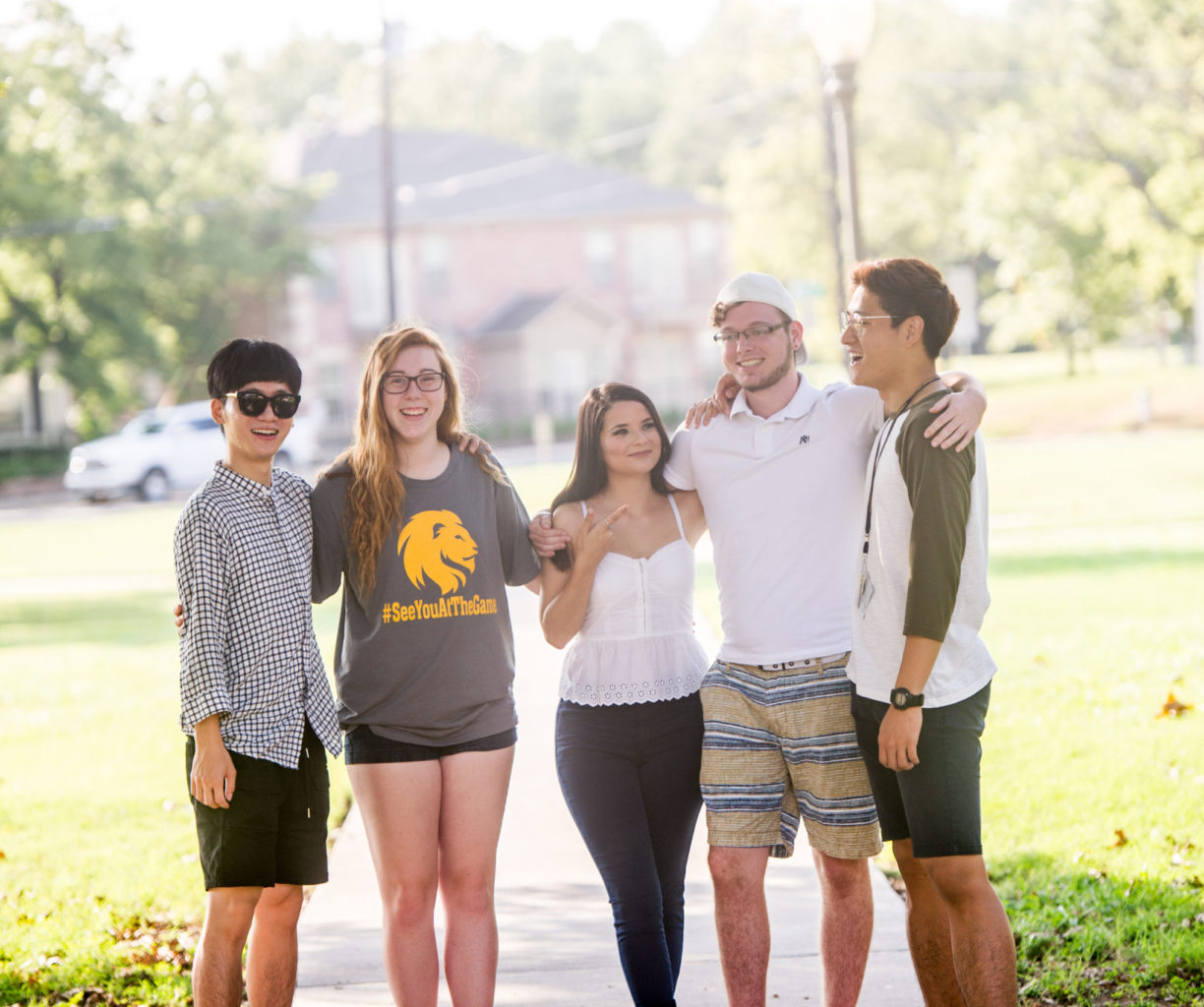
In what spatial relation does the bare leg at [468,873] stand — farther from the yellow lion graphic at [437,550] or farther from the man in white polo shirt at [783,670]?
the man in white polo shirt at [783,670]

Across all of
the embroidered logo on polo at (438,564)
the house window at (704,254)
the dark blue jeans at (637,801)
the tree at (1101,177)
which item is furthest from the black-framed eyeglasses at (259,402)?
the house window at (704,254)

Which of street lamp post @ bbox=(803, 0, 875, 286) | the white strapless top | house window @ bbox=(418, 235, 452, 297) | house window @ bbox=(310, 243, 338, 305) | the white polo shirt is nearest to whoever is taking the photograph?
the white polo shirt

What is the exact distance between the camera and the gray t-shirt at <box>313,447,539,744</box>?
3.83m

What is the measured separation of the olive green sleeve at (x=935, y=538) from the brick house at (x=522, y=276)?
39.2 metres

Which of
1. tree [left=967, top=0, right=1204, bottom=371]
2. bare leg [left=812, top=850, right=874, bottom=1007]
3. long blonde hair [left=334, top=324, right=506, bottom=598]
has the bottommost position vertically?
bare leg [left=812, top=850, right=874, bottom=1007]

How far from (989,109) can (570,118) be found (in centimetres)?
3391

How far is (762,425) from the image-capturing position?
413cm

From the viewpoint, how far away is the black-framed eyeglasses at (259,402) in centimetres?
382

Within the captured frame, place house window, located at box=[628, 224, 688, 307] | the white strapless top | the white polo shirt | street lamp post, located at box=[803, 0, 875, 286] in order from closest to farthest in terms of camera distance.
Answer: the white polo shirt, the white strapless top, street lamp post, located at box=[803, 0, 875, 286], house window, located at box=[628, 224, 688, 307]

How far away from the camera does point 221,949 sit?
3.62 metres

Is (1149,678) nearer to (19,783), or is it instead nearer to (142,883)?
(142,883)

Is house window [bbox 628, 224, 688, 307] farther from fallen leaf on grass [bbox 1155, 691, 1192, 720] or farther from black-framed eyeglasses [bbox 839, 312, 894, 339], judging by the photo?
black-framed eyeglasses [bbox 839, 312, 894, 339]

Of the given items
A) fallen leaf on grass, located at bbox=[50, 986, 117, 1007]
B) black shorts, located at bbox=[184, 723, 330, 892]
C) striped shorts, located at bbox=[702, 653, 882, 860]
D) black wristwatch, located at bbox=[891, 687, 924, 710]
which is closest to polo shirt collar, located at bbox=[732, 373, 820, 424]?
striped shorts, located at bbox=[702, 653, 882, 860]

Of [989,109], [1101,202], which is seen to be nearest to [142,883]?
[1101,202]
